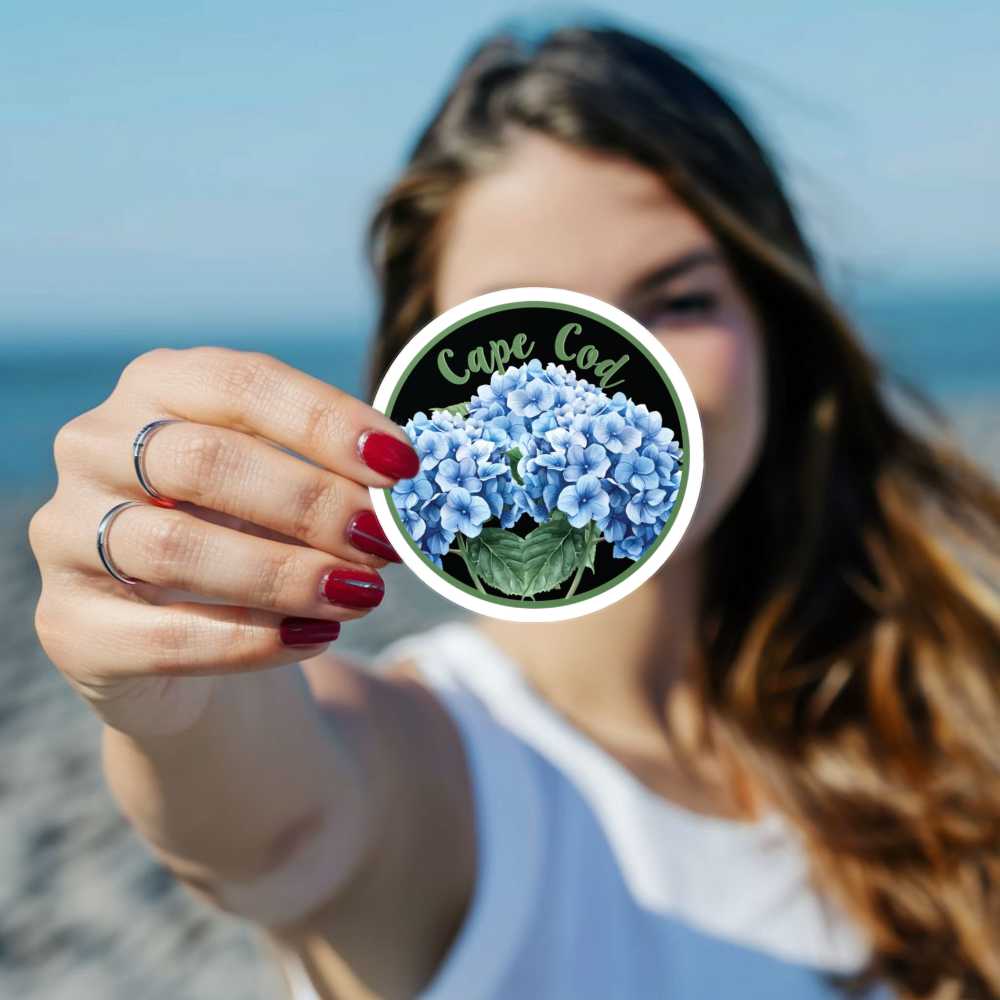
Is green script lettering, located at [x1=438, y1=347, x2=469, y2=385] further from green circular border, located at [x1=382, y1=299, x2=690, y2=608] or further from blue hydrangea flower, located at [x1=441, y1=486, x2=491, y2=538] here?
blue hydrangea flower, located at [x1=441, y1=486, x2=491, y2=538]

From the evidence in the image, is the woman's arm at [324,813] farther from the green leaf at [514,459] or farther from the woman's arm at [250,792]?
the green leaf at [514,459]

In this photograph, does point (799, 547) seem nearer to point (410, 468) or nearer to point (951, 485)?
point (951, 485)

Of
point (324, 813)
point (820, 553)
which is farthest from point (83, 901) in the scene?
point (820, 553)

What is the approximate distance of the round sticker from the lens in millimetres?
1392

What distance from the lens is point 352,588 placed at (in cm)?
123

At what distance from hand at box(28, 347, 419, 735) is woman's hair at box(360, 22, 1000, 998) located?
4.24 feet

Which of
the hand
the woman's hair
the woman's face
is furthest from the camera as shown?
the woman's hair

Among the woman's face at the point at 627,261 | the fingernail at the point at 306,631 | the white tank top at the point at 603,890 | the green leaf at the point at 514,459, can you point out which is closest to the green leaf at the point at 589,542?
the green leaf at the point at 514,459

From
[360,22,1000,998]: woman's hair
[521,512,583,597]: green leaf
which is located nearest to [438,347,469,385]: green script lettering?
[521,512,583,597]: green leaf

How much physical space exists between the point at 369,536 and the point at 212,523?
0.63ft

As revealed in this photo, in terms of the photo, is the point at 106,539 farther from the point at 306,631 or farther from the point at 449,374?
the point at 449,374

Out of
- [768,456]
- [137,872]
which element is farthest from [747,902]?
[137,872]

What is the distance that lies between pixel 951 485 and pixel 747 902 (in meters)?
1.40

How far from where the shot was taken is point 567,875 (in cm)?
223
